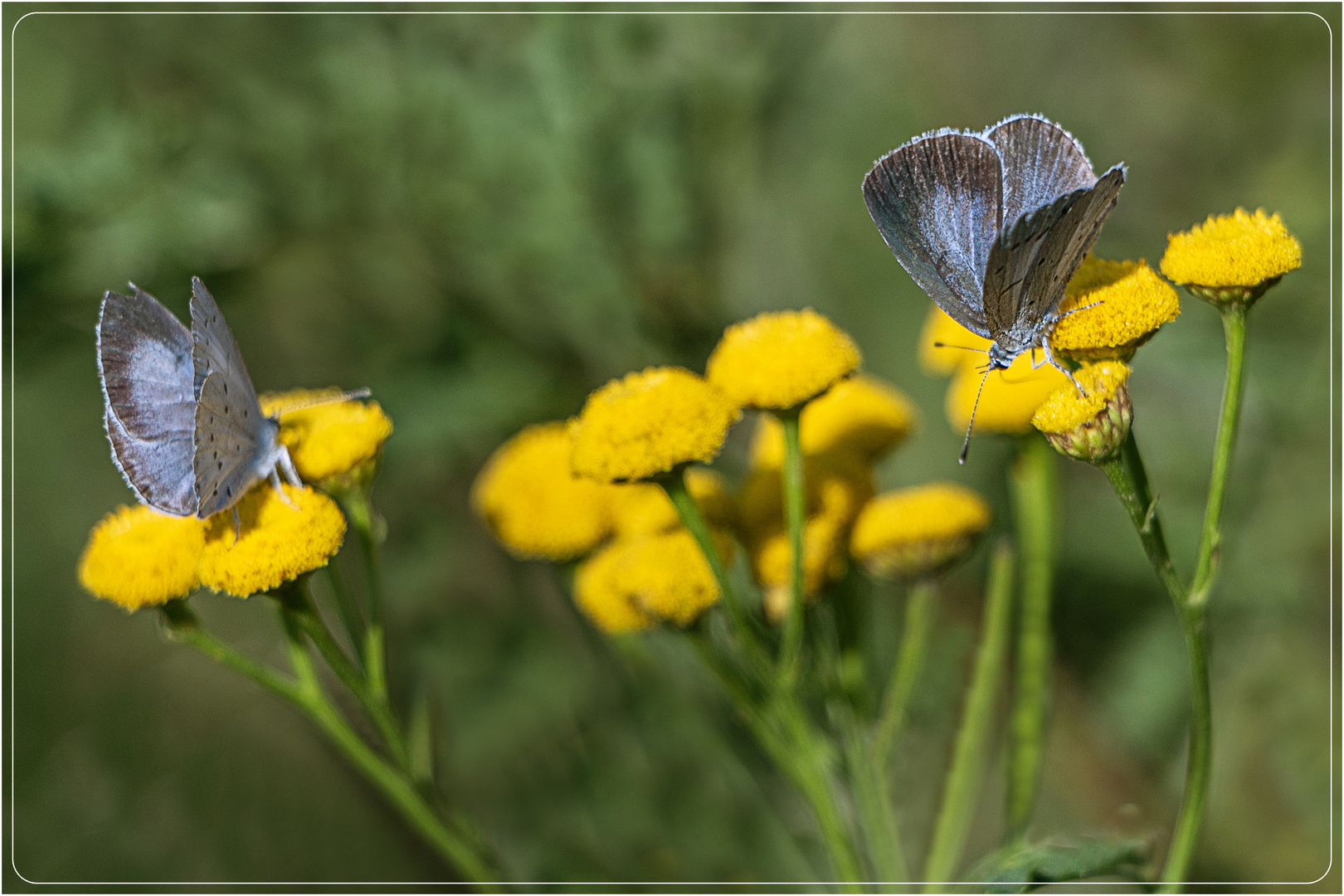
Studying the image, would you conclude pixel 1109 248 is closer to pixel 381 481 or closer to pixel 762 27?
pixel 762 27

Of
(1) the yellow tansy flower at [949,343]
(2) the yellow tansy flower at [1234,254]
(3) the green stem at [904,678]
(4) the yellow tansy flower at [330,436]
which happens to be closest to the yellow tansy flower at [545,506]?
(4) the yellow tansy flower at [330,436]

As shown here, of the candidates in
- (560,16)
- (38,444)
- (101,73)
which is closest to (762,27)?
(560,16)

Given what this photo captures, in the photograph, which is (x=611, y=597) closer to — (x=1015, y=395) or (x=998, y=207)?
(x=1015, y=395)

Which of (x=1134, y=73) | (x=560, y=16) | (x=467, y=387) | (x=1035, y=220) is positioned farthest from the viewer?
(x=1134, y=73)

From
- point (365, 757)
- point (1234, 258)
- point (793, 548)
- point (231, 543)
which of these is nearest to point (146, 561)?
point (231, 543)

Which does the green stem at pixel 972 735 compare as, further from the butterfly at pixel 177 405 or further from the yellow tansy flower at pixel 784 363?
the butterfly at pixel 177 405

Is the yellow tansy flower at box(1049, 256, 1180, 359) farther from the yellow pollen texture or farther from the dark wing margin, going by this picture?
the dark wing margin

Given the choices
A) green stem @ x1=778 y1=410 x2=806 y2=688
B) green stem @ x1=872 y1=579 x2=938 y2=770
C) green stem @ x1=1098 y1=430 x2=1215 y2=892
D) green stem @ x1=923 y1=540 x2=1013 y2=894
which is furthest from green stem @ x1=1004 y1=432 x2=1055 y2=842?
green stem @ x1=778 y1=410 x2=806 y2=688
